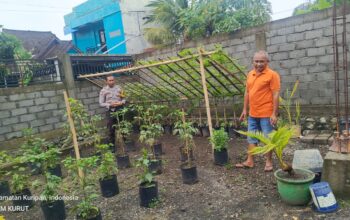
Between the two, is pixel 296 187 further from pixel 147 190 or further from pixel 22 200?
pixel 22 200

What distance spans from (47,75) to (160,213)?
576 cm

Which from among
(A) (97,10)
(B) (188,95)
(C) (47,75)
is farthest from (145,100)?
(A) (97,10)

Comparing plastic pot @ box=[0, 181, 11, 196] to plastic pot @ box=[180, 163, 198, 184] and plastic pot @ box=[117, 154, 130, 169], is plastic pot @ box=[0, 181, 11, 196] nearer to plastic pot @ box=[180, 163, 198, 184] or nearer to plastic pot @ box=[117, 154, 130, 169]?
plastic pot @ box=[117, 154, 130, 169]

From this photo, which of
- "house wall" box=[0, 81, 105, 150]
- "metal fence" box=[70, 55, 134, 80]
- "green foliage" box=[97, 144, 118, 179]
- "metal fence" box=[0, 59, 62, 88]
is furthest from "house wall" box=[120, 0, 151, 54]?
"green foliage" box=[97, 144, 118, 179]

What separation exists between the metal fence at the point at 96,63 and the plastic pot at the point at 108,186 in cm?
482

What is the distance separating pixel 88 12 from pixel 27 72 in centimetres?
1176

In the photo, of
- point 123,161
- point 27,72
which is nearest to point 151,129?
point 123,161

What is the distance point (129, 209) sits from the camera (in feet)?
12.0

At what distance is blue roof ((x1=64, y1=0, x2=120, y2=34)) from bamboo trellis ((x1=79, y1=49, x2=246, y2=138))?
9169mm

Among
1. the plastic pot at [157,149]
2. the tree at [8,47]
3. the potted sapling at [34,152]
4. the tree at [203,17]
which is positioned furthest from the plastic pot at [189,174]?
the tree at [8,47]

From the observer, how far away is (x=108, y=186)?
4117 mm

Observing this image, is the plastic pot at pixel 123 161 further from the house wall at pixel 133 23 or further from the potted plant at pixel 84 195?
the house wall at pixel 133 23

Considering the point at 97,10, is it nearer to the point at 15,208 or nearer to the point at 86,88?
the point at 86,88

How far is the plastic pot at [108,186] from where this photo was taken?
4113 millimetres
